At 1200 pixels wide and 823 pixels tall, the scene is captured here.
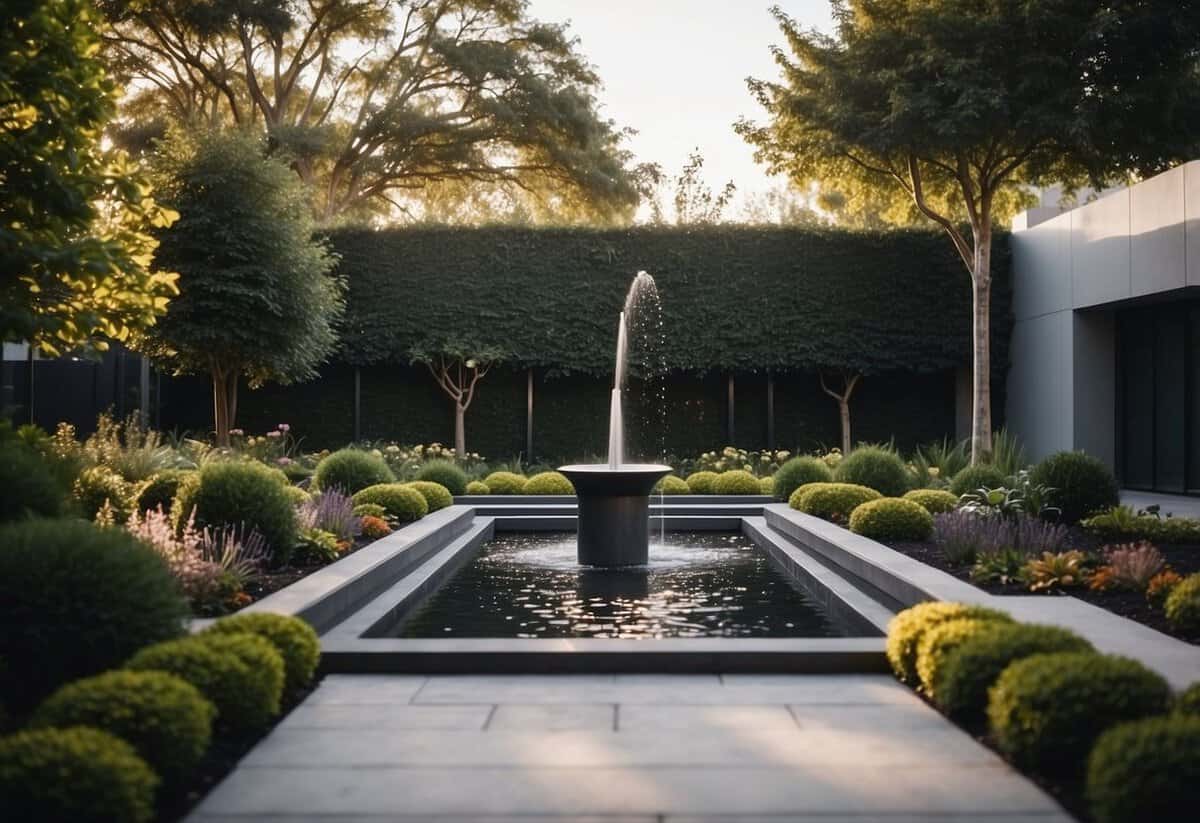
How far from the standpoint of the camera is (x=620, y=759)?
399cm

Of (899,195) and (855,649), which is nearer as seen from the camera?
(855,649)

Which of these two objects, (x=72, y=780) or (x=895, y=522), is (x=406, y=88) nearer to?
(x=895, y=522)

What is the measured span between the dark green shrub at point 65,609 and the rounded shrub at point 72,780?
46.9 inches

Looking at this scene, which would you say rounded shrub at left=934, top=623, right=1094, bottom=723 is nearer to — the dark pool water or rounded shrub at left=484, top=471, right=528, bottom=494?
the dark pool water

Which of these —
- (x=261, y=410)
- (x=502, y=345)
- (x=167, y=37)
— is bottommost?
(x=261, y=410)

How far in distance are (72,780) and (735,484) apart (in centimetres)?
1260

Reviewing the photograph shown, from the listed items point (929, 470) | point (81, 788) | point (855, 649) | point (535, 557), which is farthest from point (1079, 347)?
point (81, 788)

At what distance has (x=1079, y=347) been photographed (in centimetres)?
1773

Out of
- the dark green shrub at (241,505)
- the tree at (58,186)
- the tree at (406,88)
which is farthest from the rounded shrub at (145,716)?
the tree at (406,88)

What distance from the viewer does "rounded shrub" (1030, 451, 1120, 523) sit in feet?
34.4

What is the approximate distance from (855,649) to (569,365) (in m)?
14.9

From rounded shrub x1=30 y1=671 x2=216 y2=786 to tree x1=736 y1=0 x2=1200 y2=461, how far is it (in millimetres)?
14286

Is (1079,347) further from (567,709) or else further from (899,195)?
(567,709)

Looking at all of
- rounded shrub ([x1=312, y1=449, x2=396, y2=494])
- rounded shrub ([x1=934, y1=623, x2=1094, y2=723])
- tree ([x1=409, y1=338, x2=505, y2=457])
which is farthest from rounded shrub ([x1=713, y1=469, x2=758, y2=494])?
rounded shrub ([x1=934, y1=623, x2=1094, y2=723])
